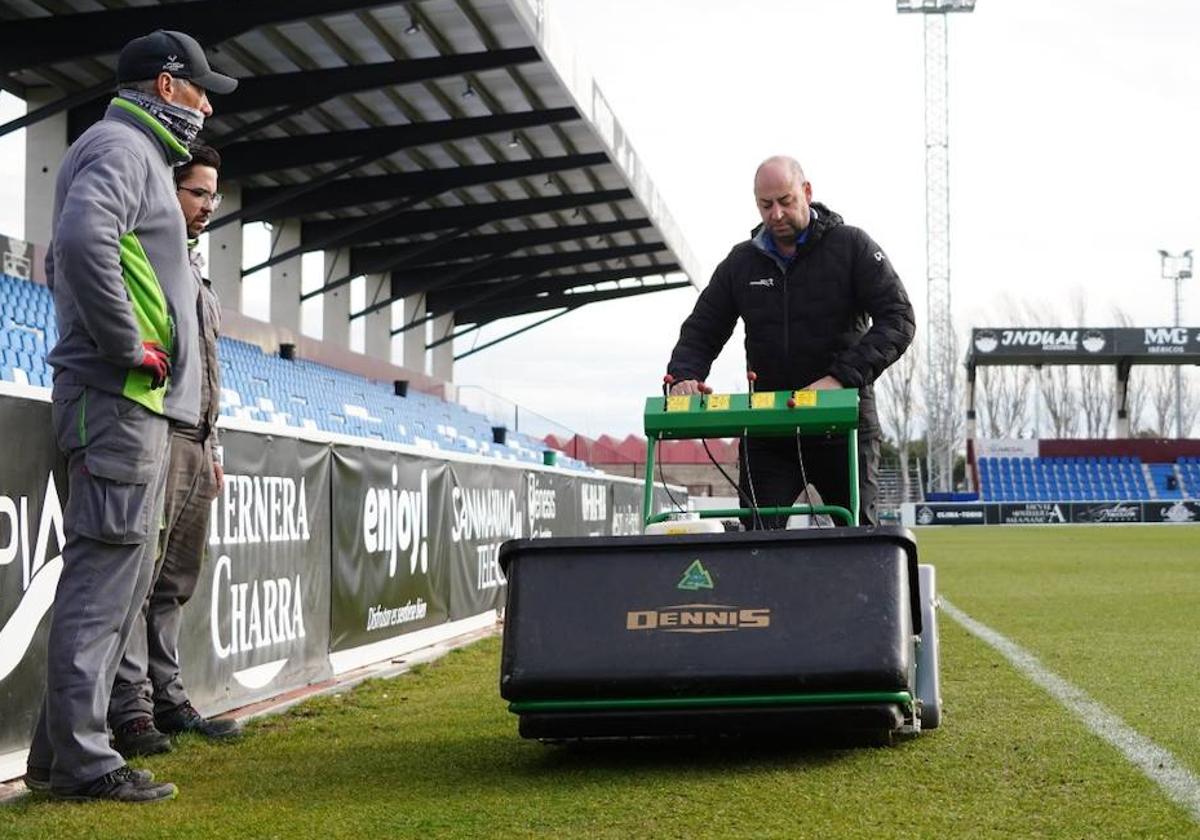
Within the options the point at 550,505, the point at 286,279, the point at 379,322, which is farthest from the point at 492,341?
the point at 550,505

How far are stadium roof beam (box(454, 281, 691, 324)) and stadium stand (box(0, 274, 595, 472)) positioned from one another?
4.52m

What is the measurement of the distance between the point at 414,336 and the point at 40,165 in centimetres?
1775

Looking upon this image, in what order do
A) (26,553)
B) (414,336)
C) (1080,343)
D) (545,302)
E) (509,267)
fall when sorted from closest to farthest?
(26,553), (509,267), (414,336), (545,302), (1080,343)

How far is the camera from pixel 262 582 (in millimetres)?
6805

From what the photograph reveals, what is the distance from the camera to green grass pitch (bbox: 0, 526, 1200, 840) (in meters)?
3.73

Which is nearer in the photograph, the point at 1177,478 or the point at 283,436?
the point at 283,436

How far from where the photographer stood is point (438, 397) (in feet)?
118

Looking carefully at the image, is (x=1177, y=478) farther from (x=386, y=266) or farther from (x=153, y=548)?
(x=153, y=548)

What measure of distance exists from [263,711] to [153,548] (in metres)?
Result: 2.25

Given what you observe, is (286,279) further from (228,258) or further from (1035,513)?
(1035,513)

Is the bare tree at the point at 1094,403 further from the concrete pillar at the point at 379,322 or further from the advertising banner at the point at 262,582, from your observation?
the advertising banner at the point at 262,582

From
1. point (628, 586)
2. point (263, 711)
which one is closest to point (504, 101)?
point (263, 711)

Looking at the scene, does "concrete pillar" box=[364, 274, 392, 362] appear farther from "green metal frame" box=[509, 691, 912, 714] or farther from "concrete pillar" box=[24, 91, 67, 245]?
"green metal frame" box=[509, 691, 912, 714]

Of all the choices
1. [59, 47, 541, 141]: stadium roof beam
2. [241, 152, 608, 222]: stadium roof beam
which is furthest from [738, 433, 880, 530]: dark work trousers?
[241, 152, 608, 222]: stadium roof beam
